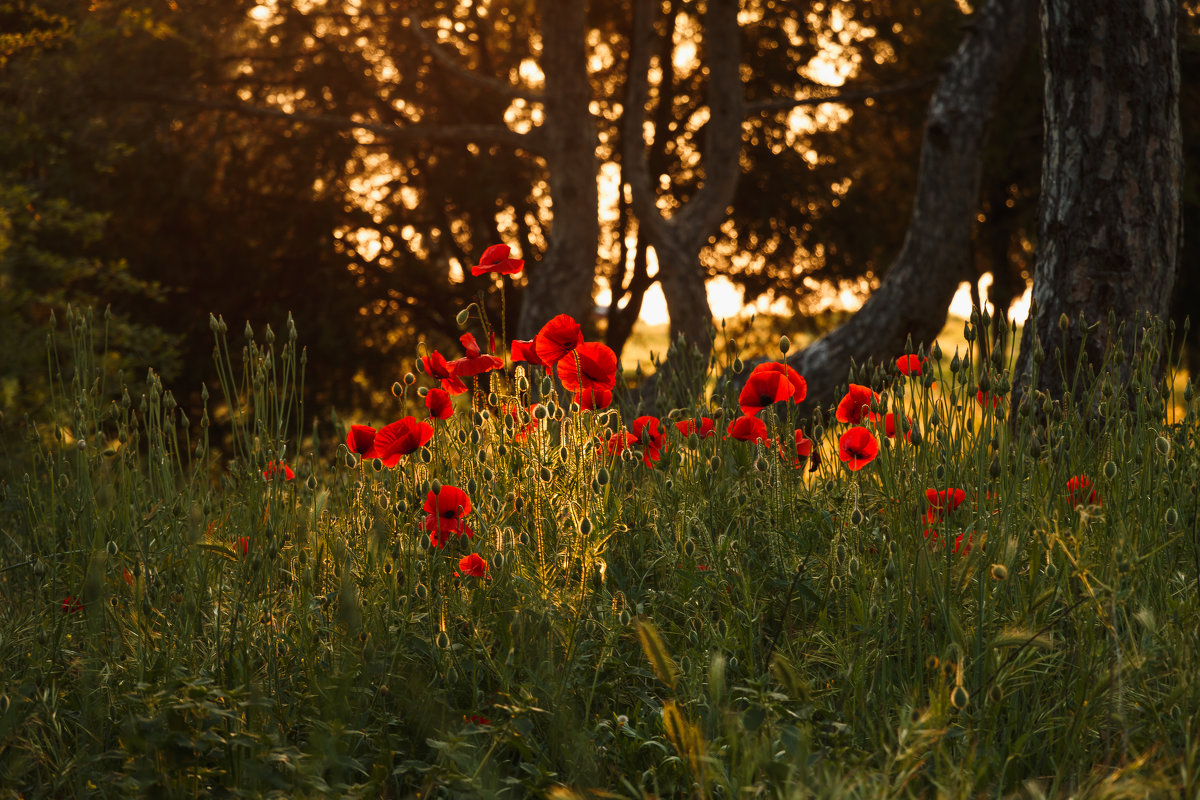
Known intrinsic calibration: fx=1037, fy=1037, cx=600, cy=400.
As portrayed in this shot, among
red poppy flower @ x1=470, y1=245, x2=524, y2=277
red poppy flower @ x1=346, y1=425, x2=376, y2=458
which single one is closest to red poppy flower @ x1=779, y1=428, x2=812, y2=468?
red poppy flower @ x1=470, y1=245, x2=524, y2=277

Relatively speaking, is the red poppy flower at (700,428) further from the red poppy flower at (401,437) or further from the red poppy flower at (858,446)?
the red poppy flower at (401,437)

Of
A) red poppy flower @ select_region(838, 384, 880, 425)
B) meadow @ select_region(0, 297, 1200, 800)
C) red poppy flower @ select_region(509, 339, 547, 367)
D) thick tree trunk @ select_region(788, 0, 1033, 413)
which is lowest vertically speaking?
meadow @ select_region(0, 297, 1200, 800)

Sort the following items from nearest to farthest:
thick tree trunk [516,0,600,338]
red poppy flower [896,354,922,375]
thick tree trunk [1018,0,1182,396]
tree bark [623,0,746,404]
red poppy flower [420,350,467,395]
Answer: red poppy flower [896,354,922,375] < red poppy flower [420,350,467,395] < thick tree trunk [1018,0,1182,396] < thick tree trunk [516,0,600,338] < tree bark [623,0,746,404]

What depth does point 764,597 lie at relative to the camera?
2543mm

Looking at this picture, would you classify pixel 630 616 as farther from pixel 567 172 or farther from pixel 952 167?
pixel 952 167

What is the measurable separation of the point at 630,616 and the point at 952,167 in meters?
7.35

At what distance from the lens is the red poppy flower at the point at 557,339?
109 inches

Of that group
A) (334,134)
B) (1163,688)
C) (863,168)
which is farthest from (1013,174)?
(1163,688)

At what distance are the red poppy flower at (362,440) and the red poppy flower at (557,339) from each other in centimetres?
49

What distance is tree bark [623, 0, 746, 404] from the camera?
9.27 metres

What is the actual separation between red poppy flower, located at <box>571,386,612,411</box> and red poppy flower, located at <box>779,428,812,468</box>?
0.52 meters

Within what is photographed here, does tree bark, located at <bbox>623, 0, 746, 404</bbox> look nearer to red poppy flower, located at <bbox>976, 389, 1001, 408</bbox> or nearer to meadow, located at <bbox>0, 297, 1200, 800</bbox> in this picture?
meadow, located at <bbox>0, 297, 1200, 800</bbox>

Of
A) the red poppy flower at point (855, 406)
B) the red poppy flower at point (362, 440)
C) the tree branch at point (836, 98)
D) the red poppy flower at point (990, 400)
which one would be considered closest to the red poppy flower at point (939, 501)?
the red poppy flower at point (990, 400)

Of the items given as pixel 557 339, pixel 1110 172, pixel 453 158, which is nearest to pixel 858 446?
pixel 557 339
